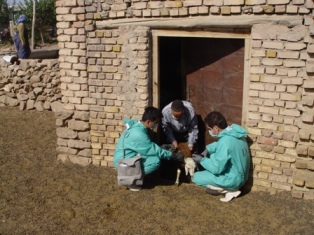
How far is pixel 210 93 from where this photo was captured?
6.26 meters

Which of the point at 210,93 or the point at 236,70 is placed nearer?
the point at 236,70

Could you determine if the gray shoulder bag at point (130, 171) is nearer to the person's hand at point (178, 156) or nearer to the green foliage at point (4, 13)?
the person's hand at point (178, 156)

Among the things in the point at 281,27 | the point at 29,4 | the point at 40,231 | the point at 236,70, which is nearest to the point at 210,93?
the point at 236,70

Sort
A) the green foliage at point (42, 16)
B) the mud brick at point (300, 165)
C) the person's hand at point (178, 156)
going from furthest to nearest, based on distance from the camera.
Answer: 1. the green foliage at point (42, 16)
2. the person's hand at point (178, 156)
3. the mud brick at point (300, 165)

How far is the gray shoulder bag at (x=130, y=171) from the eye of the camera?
18.7 feet

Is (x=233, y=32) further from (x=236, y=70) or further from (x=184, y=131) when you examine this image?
(x=184, y=131)

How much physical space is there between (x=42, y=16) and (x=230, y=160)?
18294 millimetres

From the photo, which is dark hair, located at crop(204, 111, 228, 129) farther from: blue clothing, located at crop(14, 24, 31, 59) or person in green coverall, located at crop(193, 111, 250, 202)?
blue clothing, located at crop(14, 24, 31, 59)

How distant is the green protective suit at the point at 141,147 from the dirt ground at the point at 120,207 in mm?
433

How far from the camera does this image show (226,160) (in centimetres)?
530

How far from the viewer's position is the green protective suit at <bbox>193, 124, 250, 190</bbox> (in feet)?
17.5

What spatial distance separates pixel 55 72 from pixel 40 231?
5.80 m

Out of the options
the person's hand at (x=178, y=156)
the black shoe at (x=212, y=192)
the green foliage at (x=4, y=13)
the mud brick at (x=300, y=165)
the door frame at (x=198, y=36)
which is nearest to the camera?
the mud brick at (x=300, y=165)

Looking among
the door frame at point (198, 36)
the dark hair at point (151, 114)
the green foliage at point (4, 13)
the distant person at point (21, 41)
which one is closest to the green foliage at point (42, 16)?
the green foliage at point (4, 13)
